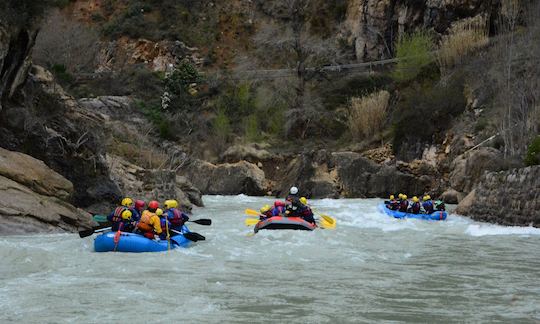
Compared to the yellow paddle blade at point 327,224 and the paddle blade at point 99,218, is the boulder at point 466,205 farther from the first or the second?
the paddle blade at point 99,218

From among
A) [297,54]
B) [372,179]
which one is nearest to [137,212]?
[372,179]

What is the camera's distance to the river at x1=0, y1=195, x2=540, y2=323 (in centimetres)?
627

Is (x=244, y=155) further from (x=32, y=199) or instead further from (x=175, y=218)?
(x=175, y=218)

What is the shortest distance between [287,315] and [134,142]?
20.8 meters

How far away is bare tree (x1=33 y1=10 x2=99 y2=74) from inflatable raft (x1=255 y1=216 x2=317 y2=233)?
87.9 feet

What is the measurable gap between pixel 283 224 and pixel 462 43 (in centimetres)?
2110

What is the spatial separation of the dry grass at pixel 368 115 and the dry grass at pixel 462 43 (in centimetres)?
346

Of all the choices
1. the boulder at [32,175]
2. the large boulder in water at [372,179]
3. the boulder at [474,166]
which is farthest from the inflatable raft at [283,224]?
the large boulder in water at [372,179]

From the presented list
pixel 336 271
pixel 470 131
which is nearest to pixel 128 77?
pixel 470 131

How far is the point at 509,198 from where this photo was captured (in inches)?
567

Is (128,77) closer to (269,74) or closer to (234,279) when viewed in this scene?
(269,74)

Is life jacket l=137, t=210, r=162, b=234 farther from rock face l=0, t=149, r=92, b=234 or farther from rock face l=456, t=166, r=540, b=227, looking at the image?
rock face l=456, t=166, r=540, b=227

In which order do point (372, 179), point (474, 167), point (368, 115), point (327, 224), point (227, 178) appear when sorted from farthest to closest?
1. point (368, 115)
2. point (227, 178)
3. point (372, 179)
4. point (474, 167)
5. point (327, 224)

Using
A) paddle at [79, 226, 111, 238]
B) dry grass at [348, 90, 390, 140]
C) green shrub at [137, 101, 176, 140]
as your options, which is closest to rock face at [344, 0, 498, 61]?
dry grass at [348, 90, 390, 140]
